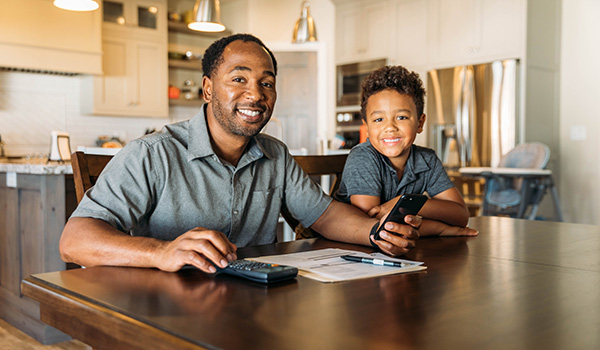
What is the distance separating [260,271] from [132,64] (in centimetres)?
557

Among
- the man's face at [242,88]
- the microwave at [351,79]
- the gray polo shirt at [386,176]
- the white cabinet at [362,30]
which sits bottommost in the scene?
the gray polo shirt at [386,176]

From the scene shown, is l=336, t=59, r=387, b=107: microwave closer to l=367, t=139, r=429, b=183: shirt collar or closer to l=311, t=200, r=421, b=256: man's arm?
l=367, t=139, r=429, b=183: shirt collar

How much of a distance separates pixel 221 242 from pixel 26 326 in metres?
2.37

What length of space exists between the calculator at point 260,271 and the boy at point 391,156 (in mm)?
745

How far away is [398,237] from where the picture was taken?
1174 millimetres

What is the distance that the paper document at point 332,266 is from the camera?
3.01ft

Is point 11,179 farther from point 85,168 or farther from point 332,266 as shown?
point 332,266

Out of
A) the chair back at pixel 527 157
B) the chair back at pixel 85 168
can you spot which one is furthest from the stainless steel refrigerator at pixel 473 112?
the chair back at pixel 85 168

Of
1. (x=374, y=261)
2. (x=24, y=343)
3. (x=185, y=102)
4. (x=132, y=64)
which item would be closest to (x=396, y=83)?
(x=374, y=261)

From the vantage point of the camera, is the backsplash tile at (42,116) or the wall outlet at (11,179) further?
the backsplash tile at (42,116)

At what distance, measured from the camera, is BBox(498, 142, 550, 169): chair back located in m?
4.26

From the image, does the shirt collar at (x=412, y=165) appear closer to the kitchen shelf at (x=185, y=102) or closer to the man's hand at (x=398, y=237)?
the man's hand at (x=398, y=237)

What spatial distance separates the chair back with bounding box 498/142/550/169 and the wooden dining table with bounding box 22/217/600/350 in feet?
11.3

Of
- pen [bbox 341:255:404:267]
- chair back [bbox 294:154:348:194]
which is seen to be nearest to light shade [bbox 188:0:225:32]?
chair back [bbox 294:154:348:194]
